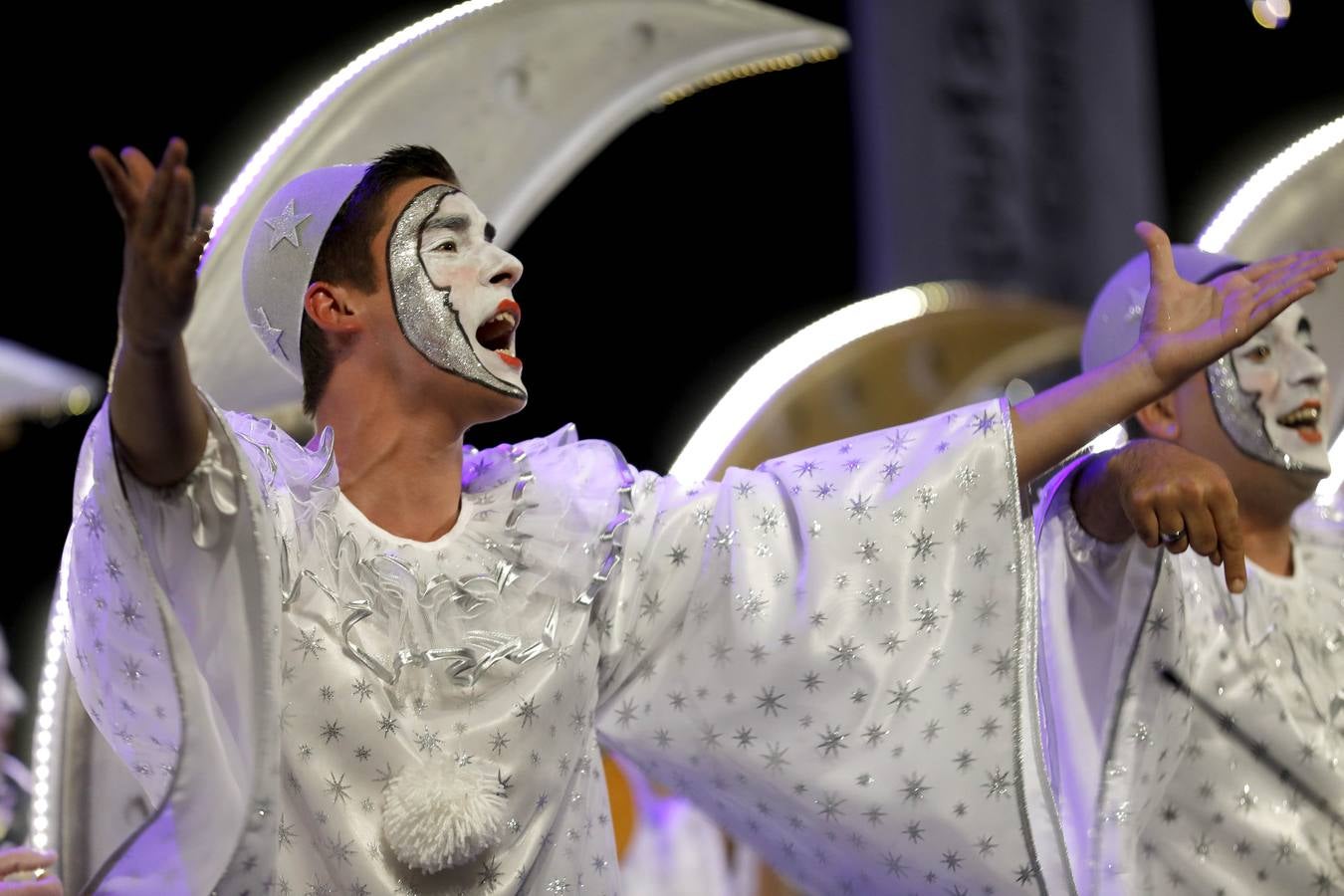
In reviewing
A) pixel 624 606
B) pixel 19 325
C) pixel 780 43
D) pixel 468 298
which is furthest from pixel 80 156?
pixel 624 606

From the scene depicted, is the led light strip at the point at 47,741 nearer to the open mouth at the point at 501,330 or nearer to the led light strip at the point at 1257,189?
the open mouth at the point at 501,330

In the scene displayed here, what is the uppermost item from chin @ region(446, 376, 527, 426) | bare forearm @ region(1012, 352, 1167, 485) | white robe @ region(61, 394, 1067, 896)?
chin @ region(446, 376, 527, 426)

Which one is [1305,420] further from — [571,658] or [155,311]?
[155,311]

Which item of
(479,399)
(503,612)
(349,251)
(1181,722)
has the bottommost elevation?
(1181,722)

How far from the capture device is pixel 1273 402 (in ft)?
7.72

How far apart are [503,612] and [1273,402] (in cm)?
122

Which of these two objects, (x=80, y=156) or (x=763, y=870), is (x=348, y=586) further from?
(x=80, y=156)

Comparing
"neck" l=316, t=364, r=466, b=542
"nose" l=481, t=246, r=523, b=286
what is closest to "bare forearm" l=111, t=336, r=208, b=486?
"neck" l=316, t=364, r=466, b=542

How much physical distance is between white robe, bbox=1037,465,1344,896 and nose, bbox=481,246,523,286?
75cm

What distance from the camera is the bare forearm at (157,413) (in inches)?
57.1

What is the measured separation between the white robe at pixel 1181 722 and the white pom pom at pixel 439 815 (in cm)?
80

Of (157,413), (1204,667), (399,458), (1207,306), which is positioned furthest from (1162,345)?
(157,413)

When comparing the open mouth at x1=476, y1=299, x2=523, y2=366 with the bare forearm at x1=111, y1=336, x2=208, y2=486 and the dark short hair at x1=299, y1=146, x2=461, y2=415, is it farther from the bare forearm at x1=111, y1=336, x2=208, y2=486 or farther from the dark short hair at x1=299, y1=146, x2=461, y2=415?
the bare forearm at x1=111, y1=336, x2=208, y2=486

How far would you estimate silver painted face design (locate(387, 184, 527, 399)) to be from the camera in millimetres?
1879
